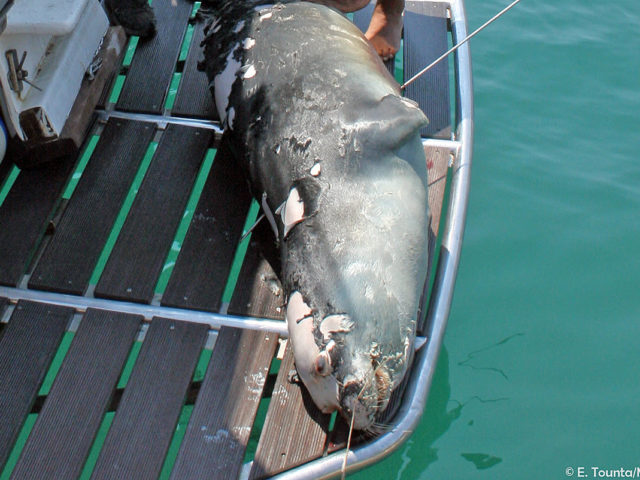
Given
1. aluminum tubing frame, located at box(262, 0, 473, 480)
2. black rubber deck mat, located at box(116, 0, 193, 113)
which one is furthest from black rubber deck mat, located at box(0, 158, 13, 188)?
aluminum tubing frame, located at box(262, 0, 473, 480)

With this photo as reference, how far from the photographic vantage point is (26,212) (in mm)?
3352

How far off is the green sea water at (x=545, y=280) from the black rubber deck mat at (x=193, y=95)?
1796 millimetres

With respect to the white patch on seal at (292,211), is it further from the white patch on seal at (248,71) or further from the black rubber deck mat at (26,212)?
the black rubber deck mat at (26,212)

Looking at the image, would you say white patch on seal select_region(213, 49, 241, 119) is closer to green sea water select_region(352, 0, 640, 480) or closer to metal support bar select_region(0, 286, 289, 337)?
metal support bar select_region(0, 286, 289, 337)

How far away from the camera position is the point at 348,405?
2377mm

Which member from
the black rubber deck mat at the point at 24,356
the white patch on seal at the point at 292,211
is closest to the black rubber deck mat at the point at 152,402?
the black rubber deck mat at the point at 24,356

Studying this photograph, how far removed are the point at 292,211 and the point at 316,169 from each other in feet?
0.68

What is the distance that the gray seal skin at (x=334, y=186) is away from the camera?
94.3 inches

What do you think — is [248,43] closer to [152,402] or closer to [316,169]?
[316,169]

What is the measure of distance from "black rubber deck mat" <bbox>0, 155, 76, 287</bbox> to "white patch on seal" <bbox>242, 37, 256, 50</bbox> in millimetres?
1168

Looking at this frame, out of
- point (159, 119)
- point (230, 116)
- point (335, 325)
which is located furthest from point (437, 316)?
point (159, 119)

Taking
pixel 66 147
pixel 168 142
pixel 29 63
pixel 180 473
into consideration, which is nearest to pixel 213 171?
pixel 168 142

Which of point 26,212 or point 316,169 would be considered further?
point 26,212

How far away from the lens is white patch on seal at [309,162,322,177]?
8.98ft
